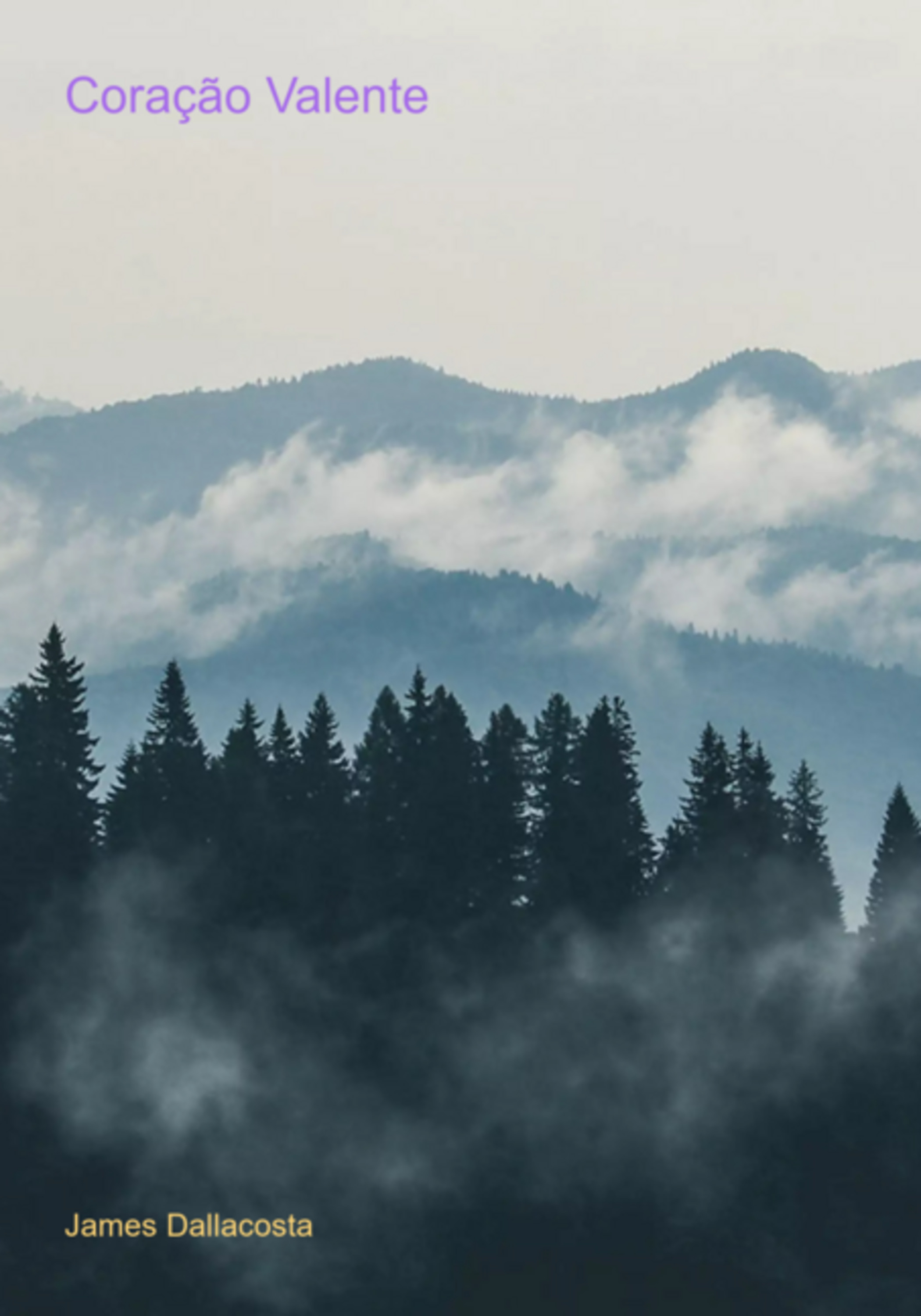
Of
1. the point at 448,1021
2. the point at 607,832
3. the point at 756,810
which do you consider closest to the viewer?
the point at 448,1021

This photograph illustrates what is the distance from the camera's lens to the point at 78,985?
11469cm

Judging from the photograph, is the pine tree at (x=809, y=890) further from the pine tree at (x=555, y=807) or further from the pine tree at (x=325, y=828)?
the pine tree at (x=325, y=828)

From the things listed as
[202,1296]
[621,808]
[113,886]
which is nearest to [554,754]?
[621,808]

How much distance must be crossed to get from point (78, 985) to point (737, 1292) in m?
33.1

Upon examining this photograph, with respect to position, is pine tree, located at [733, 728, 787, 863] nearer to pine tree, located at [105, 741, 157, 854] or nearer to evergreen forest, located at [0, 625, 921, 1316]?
evergreen forest, located at [0, 625, 921, 1316]

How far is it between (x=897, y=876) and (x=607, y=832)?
19162 mm

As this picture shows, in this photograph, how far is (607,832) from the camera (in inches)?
4833

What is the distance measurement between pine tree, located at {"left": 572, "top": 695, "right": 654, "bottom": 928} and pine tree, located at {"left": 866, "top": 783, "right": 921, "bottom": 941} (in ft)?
46.8

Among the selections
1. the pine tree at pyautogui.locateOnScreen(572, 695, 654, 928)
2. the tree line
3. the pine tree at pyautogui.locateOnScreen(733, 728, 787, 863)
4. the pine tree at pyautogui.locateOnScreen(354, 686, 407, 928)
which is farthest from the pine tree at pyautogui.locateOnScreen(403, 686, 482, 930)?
the pine tree at pyautogui.locateOnScreen(733, 728, 787, 863)

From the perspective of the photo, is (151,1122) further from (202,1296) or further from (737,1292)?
(737,1292)

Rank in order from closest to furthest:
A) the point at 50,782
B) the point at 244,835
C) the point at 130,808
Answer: the point at 50,782 < the point at 130,808 < the point at 244,835

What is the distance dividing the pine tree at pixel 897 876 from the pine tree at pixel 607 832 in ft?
46.8

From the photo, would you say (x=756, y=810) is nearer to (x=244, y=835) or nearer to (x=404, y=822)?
(x=404, y=822)

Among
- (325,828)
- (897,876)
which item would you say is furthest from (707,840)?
(325,828)
